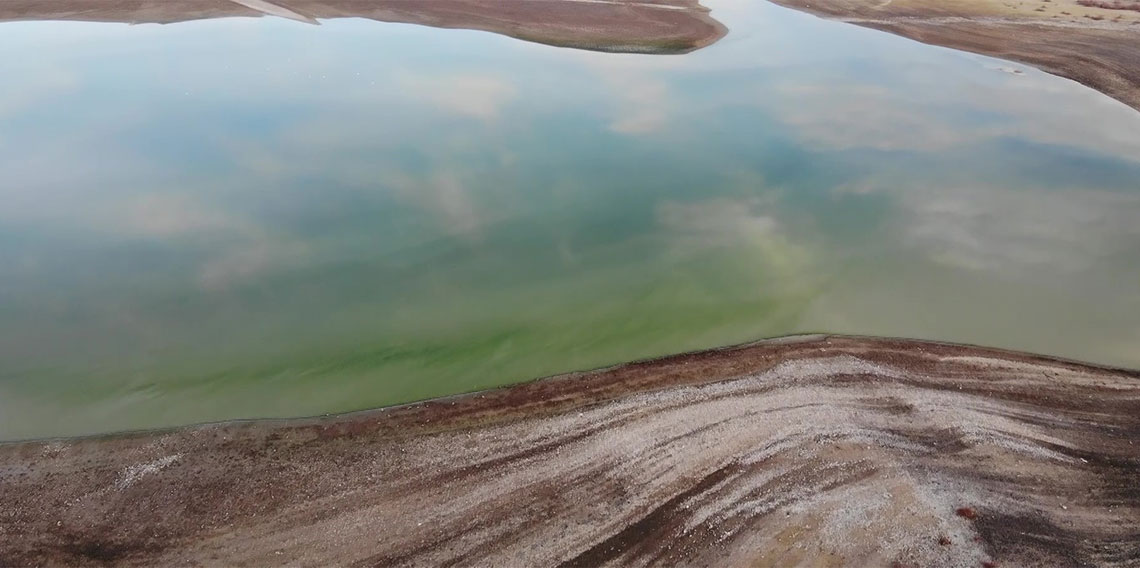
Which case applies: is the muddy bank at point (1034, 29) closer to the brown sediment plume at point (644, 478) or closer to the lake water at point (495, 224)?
the lake water at point (495, 224)

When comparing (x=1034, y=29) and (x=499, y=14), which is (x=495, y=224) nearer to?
(x=499, y=14)

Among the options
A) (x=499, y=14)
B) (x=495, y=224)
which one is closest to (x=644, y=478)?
(x=495, y=224)

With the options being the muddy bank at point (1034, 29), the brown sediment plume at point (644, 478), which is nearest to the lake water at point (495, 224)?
the brown sediment plume at point (644, 478)

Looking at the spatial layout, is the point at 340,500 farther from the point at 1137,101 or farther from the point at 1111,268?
the point at 1137,101

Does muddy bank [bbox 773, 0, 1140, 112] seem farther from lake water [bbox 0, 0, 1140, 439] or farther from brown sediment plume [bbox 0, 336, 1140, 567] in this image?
brown sediment plume [bbox 0, 336, 1140, 567]

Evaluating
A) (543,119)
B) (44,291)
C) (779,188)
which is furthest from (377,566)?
(543,119)

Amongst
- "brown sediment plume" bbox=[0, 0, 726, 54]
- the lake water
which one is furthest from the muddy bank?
"brown sediment plume" bbox=[0, 0, 726, 54]
